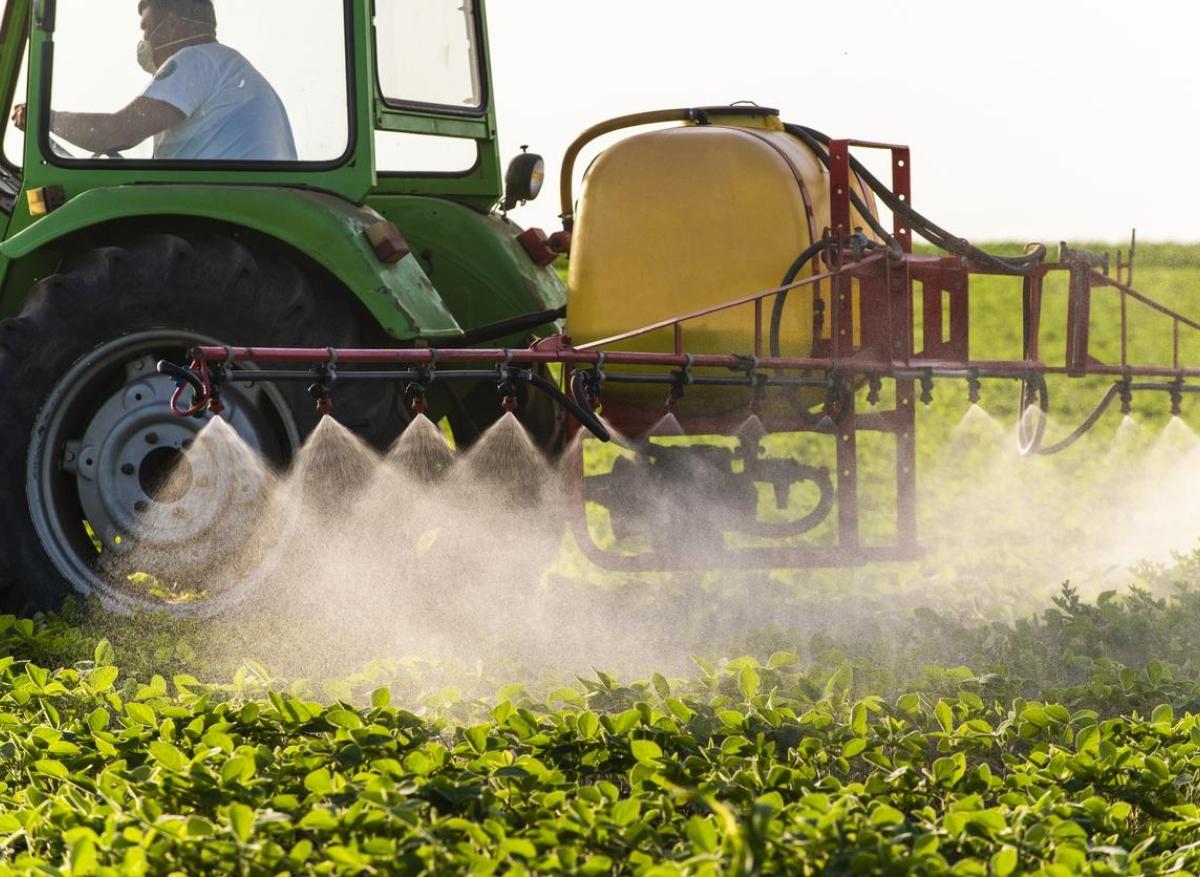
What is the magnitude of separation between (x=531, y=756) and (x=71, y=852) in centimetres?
107

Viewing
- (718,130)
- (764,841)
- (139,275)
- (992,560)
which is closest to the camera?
(764,841)

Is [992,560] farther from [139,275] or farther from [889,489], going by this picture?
[139,275]

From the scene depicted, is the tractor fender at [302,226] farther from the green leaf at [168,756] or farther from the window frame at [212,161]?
the green leaf at [168,756]

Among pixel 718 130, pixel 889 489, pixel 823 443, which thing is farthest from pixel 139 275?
pixel 823 443

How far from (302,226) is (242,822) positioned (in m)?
2.55

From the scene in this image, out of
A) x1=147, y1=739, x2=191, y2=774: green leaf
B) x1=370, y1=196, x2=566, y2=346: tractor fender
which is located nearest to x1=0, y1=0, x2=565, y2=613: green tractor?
x1=370, y1=196, x2=566, y2=346: tractor fender

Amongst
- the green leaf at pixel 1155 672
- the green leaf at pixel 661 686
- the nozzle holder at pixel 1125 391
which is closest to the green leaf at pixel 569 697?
the green leaf at pixel 661 686

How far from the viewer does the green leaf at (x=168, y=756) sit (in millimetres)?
3745

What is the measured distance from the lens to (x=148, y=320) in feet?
18.0

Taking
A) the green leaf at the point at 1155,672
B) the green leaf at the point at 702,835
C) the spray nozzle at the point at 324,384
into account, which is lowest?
the green leaf at the point at 1155,672

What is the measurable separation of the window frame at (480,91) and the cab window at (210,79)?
262 millimetres

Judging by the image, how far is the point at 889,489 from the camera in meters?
9.71

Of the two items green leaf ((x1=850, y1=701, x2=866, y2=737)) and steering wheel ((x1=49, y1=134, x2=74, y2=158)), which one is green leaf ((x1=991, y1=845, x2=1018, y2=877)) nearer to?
green leaf ((x1=850, y1=701, x2=866, y2=737))

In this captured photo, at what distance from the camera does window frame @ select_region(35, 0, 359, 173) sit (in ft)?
18.7
